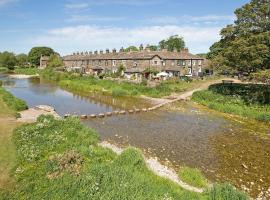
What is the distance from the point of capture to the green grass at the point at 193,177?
17620 millimetres

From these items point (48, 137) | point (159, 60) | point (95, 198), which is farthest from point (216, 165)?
point (159, 60)

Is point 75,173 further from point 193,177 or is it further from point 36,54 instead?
point 36,54

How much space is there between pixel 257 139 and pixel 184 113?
12.9 meters

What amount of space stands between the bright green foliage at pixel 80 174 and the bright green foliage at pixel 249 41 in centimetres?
2583

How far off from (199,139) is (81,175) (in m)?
14.9

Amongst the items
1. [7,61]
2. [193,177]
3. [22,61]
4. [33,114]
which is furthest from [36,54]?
[193,177]

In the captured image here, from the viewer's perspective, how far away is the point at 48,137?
23.4m

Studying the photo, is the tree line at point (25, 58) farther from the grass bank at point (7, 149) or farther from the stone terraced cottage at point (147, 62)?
the grass bank at point (7, 149)

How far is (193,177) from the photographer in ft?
59.9

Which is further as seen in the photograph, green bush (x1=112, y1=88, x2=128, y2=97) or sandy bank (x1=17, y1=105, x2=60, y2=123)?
green bush (x1=112, y1=88, x2=128, y2=97)

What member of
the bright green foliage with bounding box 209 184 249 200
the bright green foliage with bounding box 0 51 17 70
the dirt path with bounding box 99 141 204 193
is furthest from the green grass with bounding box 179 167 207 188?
the bright green foliage with bounding box 0 51 17 70

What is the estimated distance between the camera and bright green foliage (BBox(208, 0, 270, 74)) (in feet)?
126

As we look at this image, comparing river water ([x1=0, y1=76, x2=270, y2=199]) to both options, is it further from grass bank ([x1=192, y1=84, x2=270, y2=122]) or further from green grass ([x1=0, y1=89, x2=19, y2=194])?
green grass ([x1=0, y1=89, x2=19, y2=194])

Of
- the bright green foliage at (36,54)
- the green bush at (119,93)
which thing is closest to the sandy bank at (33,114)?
the green bush at (119,93)
